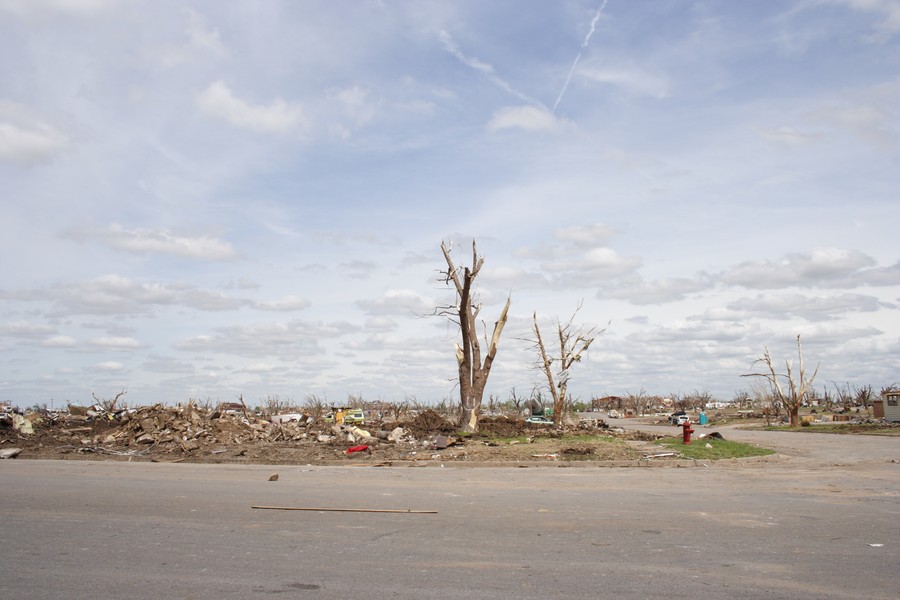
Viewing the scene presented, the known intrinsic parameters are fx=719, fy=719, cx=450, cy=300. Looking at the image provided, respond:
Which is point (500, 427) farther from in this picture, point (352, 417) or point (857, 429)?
point (857, 429)

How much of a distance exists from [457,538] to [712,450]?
13.5 m

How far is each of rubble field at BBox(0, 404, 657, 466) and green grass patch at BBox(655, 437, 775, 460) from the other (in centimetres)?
84

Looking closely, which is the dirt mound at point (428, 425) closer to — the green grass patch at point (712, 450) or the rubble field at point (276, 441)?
the rubble field at point (276, 441)

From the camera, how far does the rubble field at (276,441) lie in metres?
19.9

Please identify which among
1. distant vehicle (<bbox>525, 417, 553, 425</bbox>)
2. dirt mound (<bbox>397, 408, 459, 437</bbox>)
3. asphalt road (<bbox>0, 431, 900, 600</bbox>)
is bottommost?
asphalt road (<bbox>0, 431, 900, 600</bbox>)

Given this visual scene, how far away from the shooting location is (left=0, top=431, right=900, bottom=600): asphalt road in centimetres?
661

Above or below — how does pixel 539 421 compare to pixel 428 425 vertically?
below

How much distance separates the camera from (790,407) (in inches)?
1652

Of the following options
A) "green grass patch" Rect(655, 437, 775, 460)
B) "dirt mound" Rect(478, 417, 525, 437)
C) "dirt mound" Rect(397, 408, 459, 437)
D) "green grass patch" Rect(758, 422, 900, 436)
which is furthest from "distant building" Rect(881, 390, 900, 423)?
"dirt mound" Rect(397, 408, 459, 437)

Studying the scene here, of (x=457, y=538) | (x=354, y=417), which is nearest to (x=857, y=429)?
(x=354, y=417)

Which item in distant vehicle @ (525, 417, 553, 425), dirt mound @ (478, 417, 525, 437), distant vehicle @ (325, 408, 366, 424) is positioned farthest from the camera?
distant vehicle @ (325, 408, 366, 424)

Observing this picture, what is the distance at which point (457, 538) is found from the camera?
28.3 feet

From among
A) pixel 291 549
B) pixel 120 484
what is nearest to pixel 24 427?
pixel 120 484

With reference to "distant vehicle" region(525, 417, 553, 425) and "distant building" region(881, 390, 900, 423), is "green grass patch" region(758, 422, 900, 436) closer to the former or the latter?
"distant building" region(881, 390, 900, 423)
